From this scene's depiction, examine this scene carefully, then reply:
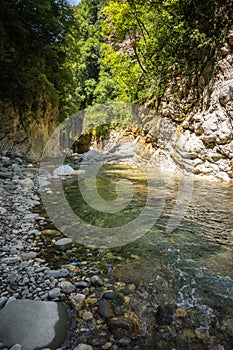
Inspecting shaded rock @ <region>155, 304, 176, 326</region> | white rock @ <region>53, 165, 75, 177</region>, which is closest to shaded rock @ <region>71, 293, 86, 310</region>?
shaded rock @ <region>155, 304, 176, 326</region>

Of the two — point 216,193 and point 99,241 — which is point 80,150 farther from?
point 99,241

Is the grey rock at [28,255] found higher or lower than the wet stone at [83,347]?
higher

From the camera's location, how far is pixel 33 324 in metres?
1.25

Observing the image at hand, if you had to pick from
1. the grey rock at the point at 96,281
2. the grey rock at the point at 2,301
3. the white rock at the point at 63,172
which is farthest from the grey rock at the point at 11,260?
the white rock at the point at 63,172

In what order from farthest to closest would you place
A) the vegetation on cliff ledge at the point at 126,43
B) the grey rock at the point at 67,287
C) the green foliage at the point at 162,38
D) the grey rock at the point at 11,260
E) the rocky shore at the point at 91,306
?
the green foliage at the point at 162,38 < the vegetation on cliff ledge at the point at 126,43 < the grey rock at the point at 11,260 < the grey rock at the point at 67,287 < the rocky shore at the point at 91,306

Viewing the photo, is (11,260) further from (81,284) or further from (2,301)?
(81,284)

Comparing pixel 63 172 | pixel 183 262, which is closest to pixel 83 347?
pixel 183 262

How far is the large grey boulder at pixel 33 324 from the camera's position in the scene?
1.14 metres

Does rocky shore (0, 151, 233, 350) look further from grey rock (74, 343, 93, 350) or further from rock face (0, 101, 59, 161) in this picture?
rock face (0, 101, 59, 161)

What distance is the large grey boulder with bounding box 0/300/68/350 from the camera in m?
1.14

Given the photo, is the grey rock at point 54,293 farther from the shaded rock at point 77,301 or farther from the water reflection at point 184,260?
the water reflection at point 184,260

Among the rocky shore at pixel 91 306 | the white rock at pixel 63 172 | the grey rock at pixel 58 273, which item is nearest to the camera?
the rocky shore at pixel 91 306

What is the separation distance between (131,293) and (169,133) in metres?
8.10

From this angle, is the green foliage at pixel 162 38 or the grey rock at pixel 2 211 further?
the green foliage at pixel 162 38
